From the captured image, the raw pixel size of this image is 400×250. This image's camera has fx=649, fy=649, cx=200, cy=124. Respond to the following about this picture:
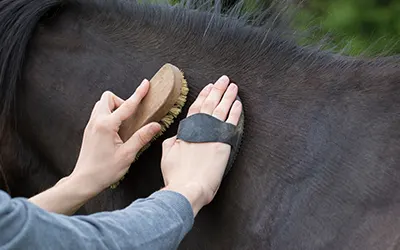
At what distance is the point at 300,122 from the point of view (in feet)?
4.58

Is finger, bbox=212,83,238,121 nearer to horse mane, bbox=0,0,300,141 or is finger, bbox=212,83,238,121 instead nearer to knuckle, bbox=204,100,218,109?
knuckle, bbox=204,100,218,109

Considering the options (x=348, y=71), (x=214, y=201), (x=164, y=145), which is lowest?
(x=214, y=201)

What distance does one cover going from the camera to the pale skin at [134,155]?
52.3 inches

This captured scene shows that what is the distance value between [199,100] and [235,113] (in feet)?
0.30

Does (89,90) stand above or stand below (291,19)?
below

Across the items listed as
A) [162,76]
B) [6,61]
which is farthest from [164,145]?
[6,61]

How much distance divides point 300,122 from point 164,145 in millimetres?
299

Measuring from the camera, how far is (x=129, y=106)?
4.72ft

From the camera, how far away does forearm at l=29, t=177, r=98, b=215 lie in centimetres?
132

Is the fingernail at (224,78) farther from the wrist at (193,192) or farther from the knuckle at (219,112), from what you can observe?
the wrist at (193,192)

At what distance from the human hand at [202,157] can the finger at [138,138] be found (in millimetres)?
43

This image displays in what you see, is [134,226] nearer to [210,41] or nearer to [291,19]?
[210,41]

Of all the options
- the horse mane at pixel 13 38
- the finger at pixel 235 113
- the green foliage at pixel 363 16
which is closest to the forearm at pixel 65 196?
the finger at pixel 235 113

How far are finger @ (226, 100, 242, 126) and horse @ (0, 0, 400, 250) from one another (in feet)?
0.13
